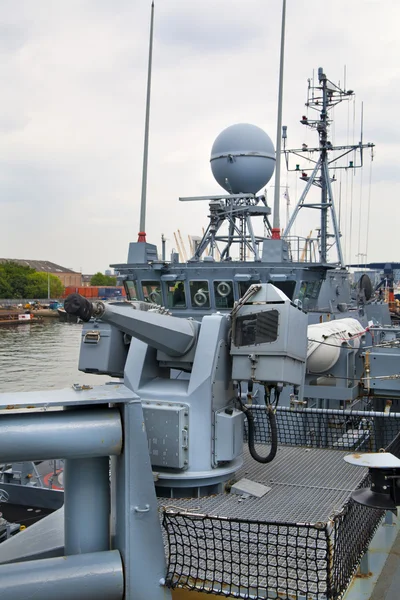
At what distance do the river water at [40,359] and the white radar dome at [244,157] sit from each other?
665 cm

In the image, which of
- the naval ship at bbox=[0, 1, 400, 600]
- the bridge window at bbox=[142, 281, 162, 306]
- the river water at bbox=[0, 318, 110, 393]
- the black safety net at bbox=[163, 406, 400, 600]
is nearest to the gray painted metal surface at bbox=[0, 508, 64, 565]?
the naval ship at bbox=[0, 1, 400, 600]

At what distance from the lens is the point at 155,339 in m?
4.05

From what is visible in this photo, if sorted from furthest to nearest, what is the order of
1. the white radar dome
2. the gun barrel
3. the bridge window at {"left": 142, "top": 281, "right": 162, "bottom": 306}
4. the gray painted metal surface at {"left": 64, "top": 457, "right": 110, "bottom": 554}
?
the white radar dome, the bridge window at {"left": 142, "top": 281, "right": 162, "bottom": 306}, the gun barrel, the gray painted metal surface at {"left": 64, "top": 457, "right": 110, "bottom": 554}

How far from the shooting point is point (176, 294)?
11883 mm

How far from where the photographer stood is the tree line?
66.4 meters

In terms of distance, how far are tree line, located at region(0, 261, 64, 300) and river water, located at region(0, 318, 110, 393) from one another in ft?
53.3

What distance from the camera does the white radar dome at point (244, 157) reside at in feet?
44.2

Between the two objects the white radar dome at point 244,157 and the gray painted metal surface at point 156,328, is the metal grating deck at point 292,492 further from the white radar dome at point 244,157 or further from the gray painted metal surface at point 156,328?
the white radar dome at point 244,157

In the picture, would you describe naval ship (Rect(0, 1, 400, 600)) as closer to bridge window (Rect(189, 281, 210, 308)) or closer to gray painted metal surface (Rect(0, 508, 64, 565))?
gray painted metal surface (Rect(0, 508, 64, 565))

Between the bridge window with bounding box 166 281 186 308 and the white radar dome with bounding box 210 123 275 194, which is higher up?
the white radar dome with bounding box 210 123 275 194

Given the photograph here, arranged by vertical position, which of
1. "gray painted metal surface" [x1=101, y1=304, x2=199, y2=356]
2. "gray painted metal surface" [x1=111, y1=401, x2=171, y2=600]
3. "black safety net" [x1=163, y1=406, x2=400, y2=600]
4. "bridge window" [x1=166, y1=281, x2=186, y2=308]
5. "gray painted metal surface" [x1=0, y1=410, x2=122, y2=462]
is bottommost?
"black safety net" [x1=163, y1=406, x2=400, y2=600]

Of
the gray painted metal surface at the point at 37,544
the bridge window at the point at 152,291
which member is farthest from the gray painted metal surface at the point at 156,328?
the bridge window at the point at 152,291

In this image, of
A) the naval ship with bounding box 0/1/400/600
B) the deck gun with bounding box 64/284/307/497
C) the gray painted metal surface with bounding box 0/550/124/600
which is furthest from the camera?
the deck gun with bounding box 64/284/307/497

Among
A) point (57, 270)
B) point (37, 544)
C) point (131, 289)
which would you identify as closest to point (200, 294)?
point (131, 289)
